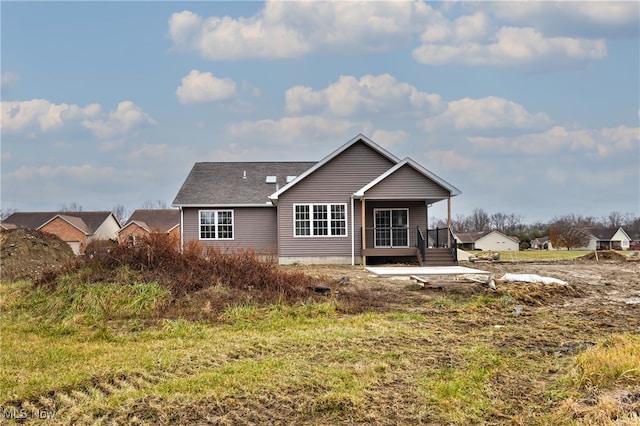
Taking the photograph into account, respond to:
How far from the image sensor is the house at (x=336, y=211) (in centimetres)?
2270

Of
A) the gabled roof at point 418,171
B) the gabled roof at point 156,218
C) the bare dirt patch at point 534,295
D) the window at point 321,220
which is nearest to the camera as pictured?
the bare dirt patch at point 534,295

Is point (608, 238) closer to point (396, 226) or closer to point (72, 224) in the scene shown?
point (396, 226)

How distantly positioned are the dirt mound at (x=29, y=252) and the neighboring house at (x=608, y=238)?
79.6 metres

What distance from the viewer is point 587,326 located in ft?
29.0

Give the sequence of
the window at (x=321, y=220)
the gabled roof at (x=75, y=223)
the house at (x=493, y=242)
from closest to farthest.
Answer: the window at (x=321, y=220) < the gabled roof at (x=75, y=223) < the house at (x=493, y=242)

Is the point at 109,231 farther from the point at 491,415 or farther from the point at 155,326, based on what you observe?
the point at 491,415

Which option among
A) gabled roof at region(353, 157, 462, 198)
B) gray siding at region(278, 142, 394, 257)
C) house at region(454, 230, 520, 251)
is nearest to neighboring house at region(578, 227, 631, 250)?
house at region(454, 230, 520, 251)

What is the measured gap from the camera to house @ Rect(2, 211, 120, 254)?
53.6 m

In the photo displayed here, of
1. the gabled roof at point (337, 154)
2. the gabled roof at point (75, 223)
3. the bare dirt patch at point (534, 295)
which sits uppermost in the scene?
the gabled roof at point (337, 154)

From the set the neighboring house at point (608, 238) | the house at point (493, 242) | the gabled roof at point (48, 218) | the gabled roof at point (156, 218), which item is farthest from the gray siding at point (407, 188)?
the neighboring house at point (608, 238)

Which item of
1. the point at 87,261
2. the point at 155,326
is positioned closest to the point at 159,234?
the point at 87,261

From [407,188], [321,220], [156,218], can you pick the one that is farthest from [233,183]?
[156,218]

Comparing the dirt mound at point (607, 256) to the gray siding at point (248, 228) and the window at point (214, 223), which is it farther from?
the window at point (214, 223)

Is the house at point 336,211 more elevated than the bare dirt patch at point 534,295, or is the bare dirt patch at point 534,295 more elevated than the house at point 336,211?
the house at point 336,211
